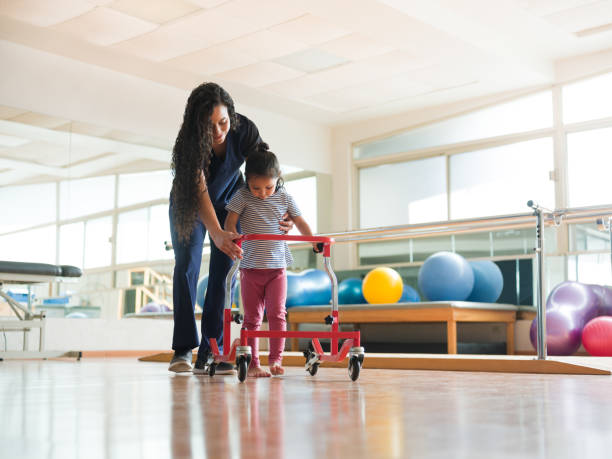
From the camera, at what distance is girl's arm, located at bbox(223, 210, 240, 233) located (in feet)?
8.73

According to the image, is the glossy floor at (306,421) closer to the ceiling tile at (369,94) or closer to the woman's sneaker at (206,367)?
the woman's sneaker at (206,367)

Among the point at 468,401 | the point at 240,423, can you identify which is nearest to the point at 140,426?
the point at 240,423

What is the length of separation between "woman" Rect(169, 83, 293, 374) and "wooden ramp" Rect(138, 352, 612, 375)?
75 cm

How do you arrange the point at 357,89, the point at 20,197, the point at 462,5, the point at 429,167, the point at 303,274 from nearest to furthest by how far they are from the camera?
1. the point at 462,5
2. the point at 20,197
3. the point at 303,274
4. the point at 357,89
5. the point at 429,167

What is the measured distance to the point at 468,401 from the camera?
1.58 meters

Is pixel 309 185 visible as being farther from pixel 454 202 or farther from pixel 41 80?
pixel 41 80

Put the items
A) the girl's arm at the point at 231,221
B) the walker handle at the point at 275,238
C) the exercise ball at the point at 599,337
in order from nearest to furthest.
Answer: the walker handle at the point at 275,238 < the girl's arm at the point at 231,221 < the exercise ball at the point at 599,337

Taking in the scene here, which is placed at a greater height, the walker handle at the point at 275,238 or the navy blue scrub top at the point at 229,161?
the navy blue scrub top at the point at 229,161

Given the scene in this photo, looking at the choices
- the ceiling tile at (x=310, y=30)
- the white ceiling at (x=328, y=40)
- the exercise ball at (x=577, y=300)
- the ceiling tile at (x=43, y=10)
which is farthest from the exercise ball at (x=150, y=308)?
the exercise ball at (x=577, y=300)

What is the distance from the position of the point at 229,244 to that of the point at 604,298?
13.6 feet

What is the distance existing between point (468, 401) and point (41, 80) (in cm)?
582

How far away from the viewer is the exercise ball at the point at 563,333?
522cm

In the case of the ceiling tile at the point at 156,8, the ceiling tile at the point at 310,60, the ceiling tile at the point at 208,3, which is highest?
the ceiling tile at the point at 156,8

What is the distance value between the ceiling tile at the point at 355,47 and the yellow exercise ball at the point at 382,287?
1917 millimetres
